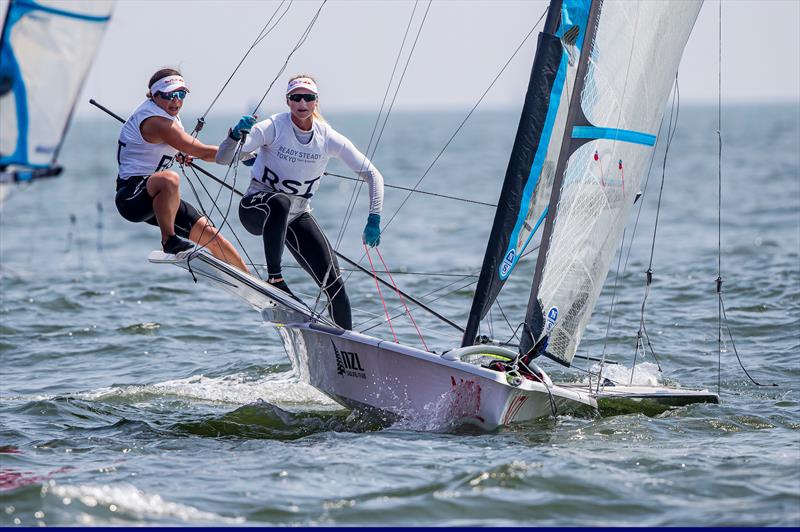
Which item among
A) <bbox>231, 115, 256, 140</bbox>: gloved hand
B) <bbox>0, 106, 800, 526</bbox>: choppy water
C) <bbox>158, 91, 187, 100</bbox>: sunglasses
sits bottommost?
<bbox>0, 106, 800, 526</bbox>: choppy water

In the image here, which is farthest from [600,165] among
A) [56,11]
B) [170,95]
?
[56,11]

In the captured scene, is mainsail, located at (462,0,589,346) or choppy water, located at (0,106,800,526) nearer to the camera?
choppy water, located at (0,106,800,526)

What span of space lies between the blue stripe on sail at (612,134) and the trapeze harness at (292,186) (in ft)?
4.07

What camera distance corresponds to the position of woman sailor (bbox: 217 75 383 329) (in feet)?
21.5

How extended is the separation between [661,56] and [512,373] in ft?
6.71

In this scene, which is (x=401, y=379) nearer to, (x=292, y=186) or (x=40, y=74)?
(x=292, y=186)

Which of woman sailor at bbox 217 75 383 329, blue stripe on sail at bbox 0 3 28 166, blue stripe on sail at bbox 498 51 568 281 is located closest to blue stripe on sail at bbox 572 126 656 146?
blue stripe on sail at bbox 498 51 568 281

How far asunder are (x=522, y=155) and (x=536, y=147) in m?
0.10

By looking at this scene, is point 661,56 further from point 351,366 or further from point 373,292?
point 373,292

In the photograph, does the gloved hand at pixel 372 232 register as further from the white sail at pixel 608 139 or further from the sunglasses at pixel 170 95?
the sunglasses at pixel 170 95

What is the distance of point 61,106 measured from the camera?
529 centimetres

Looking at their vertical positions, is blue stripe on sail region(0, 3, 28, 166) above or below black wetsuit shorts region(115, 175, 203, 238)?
above

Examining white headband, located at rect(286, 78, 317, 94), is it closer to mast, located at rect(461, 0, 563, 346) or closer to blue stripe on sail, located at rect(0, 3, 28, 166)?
mast, located at rect(461, 0, 563, 346)

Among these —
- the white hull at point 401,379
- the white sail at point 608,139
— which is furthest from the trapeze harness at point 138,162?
the white sail at point 608,139
